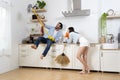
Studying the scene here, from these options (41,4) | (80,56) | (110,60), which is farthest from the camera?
(41,4)

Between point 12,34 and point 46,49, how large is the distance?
1.21 metres

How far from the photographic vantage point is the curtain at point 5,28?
5215mm

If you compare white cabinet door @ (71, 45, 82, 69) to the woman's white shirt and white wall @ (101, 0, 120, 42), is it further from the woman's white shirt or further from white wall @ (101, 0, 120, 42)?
white wall @ (101, 0, 120, 42)

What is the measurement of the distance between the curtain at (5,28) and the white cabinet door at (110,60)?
2801 mm

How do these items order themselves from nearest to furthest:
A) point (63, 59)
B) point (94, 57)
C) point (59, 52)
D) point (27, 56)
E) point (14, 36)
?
point (94, 57) → point (63, 59) → point (59, 52) → point (14, 36) → point (27, 56)

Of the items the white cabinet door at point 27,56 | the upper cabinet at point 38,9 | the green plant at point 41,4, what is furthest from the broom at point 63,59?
the green plant at point 41,4

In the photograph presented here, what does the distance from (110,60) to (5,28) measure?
317 centimetres

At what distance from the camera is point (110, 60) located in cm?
492

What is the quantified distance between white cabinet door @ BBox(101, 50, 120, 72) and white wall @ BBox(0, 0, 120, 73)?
2.42 feet

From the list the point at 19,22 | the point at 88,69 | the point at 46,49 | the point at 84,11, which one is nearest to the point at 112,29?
the point at 84,11

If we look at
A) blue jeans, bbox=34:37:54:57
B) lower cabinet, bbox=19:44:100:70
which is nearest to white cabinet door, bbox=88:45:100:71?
lower cabinet, bbox=19:44:100:70

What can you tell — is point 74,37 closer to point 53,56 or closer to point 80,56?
point 80,56

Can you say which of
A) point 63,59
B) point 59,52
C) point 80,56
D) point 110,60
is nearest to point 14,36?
point 59,52

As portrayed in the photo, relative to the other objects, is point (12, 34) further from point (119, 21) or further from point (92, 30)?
point (119, 21)
